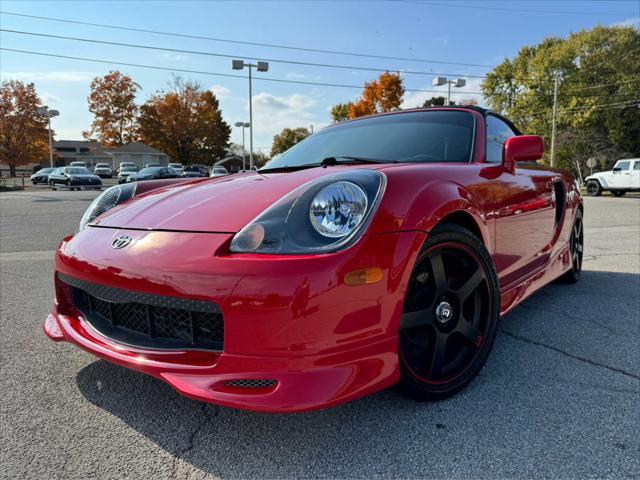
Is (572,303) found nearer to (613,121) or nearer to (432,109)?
(432,109)

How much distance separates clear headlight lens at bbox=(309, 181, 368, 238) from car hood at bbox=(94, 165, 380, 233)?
0.22 metres

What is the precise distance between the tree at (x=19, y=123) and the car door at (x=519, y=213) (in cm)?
5259

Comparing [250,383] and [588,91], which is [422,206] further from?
[588,91]

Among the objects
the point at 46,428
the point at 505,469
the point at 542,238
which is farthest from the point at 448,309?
the point at 46,428

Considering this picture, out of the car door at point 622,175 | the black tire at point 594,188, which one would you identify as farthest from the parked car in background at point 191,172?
the car door at point 622,175

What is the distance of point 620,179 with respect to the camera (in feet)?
68.6

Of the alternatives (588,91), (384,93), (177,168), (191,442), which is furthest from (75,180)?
(588,91)

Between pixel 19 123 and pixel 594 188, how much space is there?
165 ft

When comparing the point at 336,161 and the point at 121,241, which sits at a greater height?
the point at 336,161

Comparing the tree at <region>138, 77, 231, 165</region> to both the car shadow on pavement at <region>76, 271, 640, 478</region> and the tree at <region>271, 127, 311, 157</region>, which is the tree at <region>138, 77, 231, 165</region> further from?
the car shadow on pavement at <region>76, 271, 640, 478</region>

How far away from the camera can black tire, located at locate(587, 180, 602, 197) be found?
22.3 meters

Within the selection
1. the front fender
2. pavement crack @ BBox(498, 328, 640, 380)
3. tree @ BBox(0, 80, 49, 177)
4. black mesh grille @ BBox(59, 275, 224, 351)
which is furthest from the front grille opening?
tree @ BBox(0, 80, 49, 177)

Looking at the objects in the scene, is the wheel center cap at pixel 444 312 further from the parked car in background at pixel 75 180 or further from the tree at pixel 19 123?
the tree at pixel 19 123

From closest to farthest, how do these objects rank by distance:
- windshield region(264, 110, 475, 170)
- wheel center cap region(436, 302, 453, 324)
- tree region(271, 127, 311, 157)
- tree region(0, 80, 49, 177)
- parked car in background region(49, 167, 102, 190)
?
1. wheel center cap region(436, 302, 453, 324)
2. windshield region(264, 110, 475, 170)
3. parked car in background region(49, 167, 102, 190)
4. tree region(0, 80, 49, 177)
5. tree region(271, 127, 311, 157)
